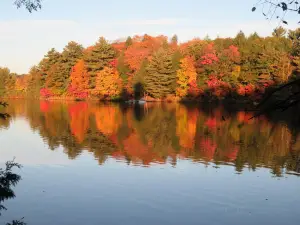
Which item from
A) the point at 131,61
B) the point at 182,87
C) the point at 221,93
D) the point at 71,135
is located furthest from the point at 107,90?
the point at 71,135

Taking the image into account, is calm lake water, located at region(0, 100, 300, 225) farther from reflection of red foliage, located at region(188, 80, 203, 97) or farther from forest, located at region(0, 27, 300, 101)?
reflection of red foliage, located at region(188, 80, 203, 97)

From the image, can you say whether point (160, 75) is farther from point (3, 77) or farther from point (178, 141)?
point (3, 77)

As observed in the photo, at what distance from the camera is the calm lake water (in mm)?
8758

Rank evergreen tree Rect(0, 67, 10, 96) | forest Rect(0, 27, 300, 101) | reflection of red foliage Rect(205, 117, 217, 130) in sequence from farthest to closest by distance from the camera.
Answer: evergreen tree Rect(0, 67, 10, 96) < forest Rect(0, 27, 300, 101) < reflection of red foliage Rect(205, 117, 217, 130)

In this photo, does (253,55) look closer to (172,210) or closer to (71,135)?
(71,135)

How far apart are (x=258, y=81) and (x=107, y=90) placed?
22.9 m

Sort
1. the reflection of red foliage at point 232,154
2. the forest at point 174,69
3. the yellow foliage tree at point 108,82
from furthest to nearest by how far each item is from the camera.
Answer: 1. the yellow foliage tree at point 108,82
2. the forest at point 174,69
3. the reflection of red foliage at point 232,154

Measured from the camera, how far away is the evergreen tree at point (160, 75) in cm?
5134

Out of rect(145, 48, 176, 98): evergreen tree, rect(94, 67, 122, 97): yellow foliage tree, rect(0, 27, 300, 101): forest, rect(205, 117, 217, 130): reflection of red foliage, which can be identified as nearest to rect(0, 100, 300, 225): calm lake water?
rect(205, 117, 217, 130): reflection of red foliage

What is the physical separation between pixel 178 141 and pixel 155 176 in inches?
296

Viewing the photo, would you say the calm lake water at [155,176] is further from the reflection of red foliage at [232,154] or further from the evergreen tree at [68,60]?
the evergreen tree at [68,60]

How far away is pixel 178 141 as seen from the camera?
19750 mm

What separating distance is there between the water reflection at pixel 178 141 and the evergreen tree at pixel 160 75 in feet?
73.6

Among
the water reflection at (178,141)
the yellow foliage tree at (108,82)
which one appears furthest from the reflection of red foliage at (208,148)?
the yellow foliage tree at (108,82)
